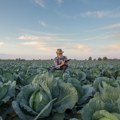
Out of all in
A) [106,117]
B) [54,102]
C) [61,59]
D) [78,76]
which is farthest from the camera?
[61,59]

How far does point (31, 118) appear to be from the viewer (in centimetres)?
268

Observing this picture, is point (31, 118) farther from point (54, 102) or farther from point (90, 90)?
point (90, 90)

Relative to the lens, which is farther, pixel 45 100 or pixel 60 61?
pixel 60 61

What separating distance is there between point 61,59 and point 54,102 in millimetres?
7757

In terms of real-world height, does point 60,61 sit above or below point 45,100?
above

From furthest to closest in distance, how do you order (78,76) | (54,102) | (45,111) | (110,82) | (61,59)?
(61,59)
(78,76)
(110,82)
(54,102)
(45,111)

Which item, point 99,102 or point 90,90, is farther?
point 90,90

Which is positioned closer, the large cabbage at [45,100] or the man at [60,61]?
the large cabbage at [45,100]

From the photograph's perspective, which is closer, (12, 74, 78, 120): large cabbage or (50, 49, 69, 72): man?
(12, 74, 78, 120): large cabbage

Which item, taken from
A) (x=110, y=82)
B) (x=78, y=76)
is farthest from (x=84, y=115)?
(x=78, y=76)

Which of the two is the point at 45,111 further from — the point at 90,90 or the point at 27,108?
the point at 90,90

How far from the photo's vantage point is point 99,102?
204 centimetres

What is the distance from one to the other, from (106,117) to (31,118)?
37.3 inches

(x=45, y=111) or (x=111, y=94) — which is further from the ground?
(x=111, y=94)
